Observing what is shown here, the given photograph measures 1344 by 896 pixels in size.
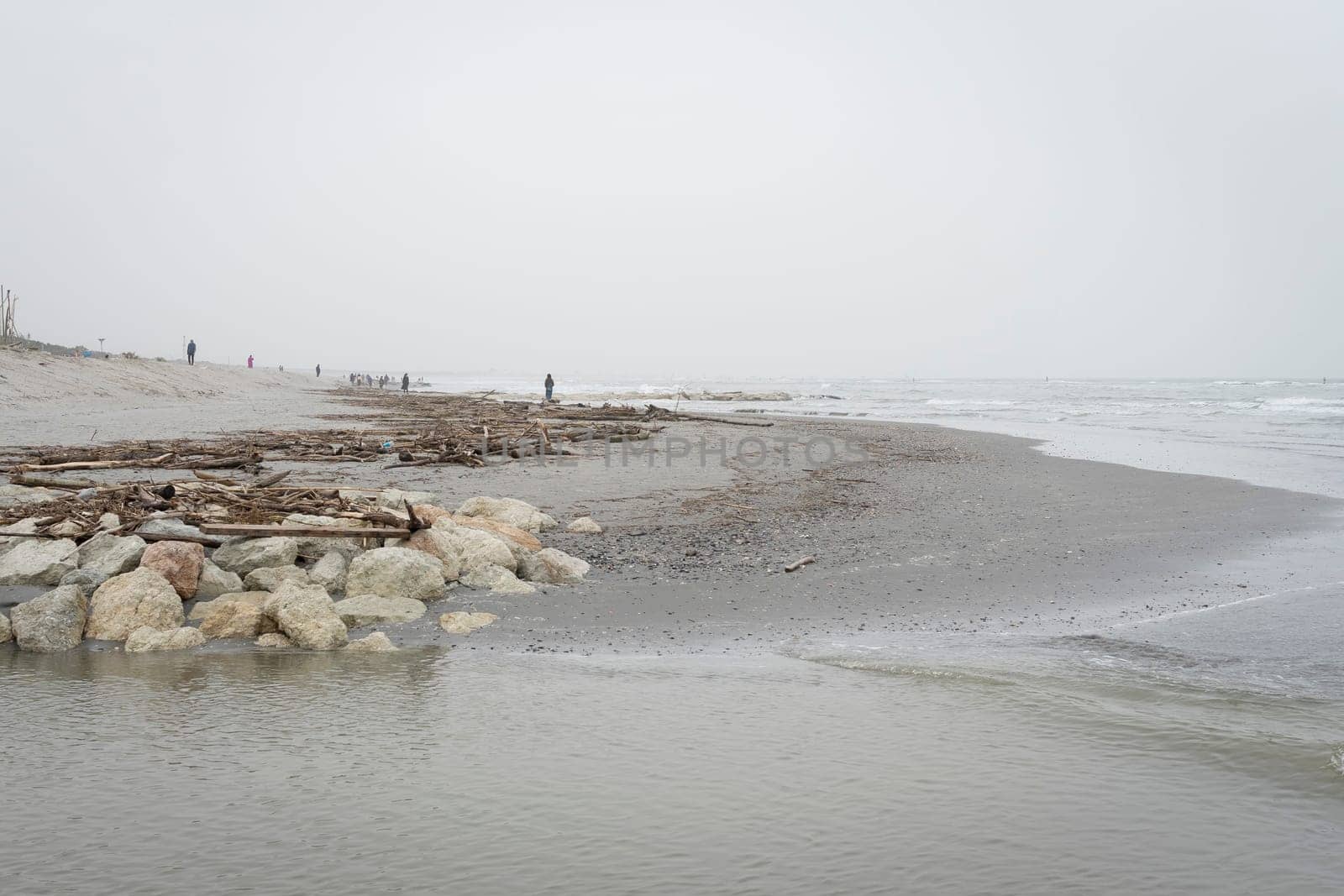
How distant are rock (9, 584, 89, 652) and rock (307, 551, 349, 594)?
1.66 m

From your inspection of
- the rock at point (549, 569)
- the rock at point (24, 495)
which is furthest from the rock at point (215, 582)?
the rock at point (24, 495)

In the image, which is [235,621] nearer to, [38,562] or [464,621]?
[464,621]

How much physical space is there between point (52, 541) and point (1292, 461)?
23.4 meters

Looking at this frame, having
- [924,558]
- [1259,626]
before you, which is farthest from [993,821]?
[924,558]

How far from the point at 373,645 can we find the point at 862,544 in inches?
229

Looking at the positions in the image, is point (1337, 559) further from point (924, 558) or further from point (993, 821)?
point (993, 821)

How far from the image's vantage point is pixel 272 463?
15461 millimetres

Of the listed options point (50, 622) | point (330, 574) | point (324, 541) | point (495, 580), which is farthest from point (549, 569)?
point (50, 622)

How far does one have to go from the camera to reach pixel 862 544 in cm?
1006

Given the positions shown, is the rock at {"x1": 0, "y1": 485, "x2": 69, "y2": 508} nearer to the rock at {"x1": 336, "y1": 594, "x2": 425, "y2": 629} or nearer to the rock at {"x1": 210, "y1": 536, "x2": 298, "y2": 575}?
the rock at {"x1": 210, "y1": 536, "x2": 298, "y2": 575}

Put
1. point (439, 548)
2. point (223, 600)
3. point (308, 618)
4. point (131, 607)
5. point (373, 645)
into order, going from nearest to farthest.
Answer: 1. point (373, 645)
2. point (308, 618)
3. point (131, 607)
4. point (223, 600)
5. point (439, 548)

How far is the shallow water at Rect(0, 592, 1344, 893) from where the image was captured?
3.34m

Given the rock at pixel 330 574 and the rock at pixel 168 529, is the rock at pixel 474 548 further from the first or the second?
the rock at pixel 168 529

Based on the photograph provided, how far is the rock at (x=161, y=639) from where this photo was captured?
6262 millimetres
